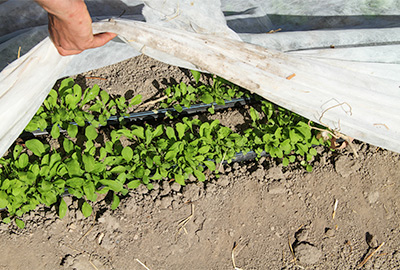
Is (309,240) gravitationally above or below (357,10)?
below

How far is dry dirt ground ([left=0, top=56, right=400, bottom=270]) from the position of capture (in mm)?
1856

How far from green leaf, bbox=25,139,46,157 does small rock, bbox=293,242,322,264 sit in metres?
1.46

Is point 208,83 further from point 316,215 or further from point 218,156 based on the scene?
point 316,215

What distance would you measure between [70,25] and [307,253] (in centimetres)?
159

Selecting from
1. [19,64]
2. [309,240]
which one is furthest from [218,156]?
[19,64]

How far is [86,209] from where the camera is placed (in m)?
1.82

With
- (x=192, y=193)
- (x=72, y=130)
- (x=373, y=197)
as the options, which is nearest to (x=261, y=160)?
(x=192, y=193)

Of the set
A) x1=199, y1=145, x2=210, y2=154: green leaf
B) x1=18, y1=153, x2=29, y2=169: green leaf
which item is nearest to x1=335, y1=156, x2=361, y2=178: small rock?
x1=199, y1=145, x2=210, y2=154: green leaf

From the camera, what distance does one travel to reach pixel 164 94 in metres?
2.26

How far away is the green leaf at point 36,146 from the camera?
1.89 m

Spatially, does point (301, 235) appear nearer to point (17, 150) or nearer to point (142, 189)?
point (142, 189)

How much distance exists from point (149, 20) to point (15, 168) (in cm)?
105

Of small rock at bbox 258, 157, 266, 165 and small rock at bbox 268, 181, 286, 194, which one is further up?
small rock at bbox 258, 157, 266, 165

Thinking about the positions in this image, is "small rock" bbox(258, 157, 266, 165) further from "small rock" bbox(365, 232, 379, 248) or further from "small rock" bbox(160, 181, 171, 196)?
"small rock" bbox(365, 232, 379, 248)
